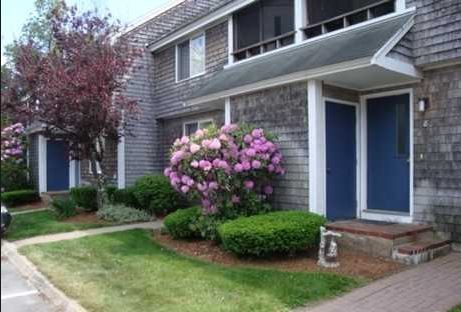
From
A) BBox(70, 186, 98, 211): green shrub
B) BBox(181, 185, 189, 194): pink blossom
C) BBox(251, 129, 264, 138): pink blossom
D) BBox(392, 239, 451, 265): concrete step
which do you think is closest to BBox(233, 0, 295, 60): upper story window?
BBox(251, 129, 264, 138): pink blossom

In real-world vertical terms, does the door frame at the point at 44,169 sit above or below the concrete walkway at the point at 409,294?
above

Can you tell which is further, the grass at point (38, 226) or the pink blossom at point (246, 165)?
the grass at point (38, 226)

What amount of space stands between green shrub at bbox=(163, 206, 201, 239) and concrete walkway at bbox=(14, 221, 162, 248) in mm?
1868

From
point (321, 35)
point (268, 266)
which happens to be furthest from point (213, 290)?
point (321, 35)

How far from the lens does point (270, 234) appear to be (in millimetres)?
7672

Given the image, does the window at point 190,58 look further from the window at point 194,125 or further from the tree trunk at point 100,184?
the tree trunk at point 100,184

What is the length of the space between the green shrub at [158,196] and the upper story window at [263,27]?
3.94m

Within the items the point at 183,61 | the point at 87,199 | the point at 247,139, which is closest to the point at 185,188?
the point at 247,139

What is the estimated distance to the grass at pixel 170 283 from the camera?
19.5 ft

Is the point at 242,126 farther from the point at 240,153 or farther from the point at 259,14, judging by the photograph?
the point at 259,14

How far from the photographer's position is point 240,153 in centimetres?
924

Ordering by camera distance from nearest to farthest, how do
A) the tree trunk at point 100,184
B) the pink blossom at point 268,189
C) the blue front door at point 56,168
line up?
the pink blossom at point 268,189 < the tree trunk at point 100,184 < the blue front door at point 56,168

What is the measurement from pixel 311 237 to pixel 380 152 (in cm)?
270

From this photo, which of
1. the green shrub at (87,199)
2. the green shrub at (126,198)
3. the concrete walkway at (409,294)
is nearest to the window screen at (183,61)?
the green shrub at (126,198)
